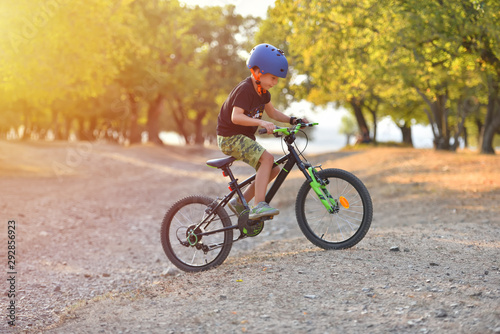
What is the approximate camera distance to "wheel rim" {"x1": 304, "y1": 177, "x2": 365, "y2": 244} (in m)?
5.37

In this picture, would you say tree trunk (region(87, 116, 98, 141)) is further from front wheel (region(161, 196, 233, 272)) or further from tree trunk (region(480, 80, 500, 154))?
front wheel (region(161, 196, 233, 272))

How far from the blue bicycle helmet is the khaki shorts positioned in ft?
2.62

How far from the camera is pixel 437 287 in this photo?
14.5ft

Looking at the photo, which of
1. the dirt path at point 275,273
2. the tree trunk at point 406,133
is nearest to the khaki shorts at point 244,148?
the dirt path at point 275,273

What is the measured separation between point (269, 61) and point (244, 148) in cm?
101

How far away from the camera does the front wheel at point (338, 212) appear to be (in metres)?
5.29

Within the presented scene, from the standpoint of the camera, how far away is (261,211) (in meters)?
5.36

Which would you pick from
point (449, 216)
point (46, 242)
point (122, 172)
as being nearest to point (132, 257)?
point (46, 242)

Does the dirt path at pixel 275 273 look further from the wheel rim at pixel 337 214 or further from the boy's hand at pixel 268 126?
the boy's hand at pixel 268 126

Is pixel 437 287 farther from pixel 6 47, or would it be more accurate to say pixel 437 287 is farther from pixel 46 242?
pixel 6 47

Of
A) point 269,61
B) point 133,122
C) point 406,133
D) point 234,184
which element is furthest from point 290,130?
point 133,122

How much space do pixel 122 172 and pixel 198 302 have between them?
17927mm

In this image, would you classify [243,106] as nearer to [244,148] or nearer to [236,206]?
[244,148]

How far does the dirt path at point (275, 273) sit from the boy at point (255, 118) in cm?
96
